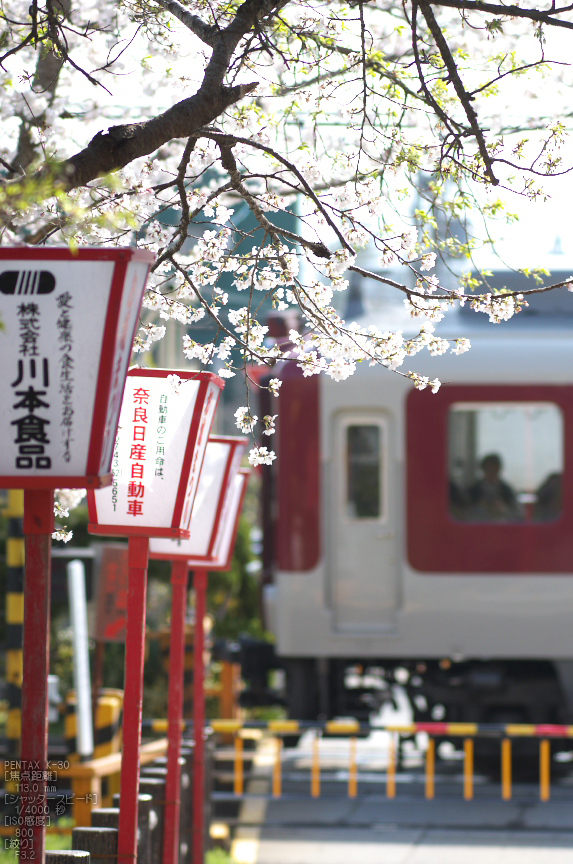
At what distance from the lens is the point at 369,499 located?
9.40 meters

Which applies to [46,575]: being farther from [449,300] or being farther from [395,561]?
[395,561]

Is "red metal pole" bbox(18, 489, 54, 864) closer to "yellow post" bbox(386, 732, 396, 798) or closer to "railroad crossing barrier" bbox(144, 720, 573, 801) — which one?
"railroad crossing barrier" bbox(144, 720, 573, 801)

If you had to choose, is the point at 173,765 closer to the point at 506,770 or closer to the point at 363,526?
the point at 506,770

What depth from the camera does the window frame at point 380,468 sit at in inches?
368

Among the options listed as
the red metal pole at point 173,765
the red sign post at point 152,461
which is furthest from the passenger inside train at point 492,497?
the red sign post at point 152,461

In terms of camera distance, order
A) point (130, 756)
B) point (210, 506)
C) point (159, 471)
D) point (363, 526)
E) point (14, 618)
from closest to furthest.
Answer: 1. point (130, 756)
2. point (159, 471)
3. point (210, 506)
4. point (14, 618)
5. point (363, 526)

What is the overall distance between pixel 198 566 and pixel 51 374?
11.7ft

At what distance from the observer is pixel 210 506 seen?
5742mm

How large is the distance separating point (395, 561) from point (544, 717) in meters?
1.77

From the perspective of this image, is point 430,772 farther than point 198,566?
Yes

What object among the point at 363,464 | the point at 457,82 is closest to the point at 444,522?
the point at 363,464

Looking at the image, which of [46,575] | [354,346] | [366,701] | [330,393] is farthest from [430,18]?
[366,701]

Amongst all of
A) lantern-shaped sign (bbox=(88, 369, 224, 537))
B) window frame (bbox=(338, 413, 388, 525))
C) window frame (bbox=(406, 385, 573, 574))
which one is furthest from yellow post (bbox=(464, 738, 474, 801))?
lantern-shaped sign (bbox=(88, 369, 224, 537))

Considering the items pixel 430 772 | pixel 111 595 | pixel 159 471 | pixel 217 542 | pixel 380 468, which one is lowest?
pixel 430 772
